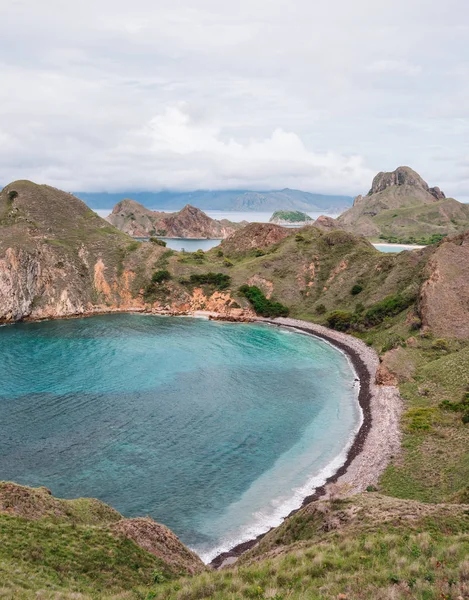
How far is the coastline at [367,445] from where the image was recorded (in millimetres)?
37312

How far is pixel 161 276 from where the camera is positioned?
118188mm

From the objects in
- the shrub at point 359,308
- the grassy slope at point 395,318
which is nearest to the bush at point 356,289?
the grassy slope at point 395,318

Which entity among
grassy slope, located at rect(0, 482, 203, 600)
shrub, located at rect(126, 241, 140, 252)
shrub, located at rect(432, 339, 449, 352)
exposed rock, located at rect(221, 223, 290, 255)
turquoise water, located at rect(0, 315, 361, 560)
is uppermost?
exposed rock, located at rect(221, 223, 290, 255)

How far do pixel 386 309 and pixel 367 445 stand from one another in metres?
46.1

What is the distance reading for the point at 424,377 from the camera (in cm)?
5912

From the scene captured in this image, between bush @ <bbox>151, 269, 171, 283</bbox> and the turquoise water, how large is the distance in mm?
33390

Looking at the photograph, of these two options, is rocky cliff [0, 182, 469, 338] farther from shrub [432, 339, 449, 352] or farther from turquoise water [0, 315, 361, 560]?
turquoise water [0, 315, 361, 560]

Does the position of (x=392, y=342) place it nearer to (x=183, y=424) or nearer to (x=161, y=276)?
(x=183, y=424)

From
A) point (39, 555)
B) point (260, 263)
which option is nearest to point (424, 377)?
point (39, 555)

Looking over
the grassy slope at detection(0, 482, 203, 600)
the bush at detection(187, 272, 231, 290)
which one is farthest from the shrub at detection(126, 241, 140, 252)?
the grassy slope at detection(0, 482, 203, 600)

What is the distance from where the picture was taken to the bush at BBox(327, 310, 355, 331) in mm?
91812

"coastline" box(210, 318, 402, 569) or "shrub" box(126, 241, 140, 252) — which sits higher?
"shrub" box(126, 241, 140, 252)

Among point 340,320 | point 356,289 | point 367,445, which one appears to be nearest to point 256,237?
A: point 356,289

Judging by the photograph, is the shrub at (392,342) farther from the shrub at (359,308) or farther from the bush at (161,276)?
the bush at (161,276)
